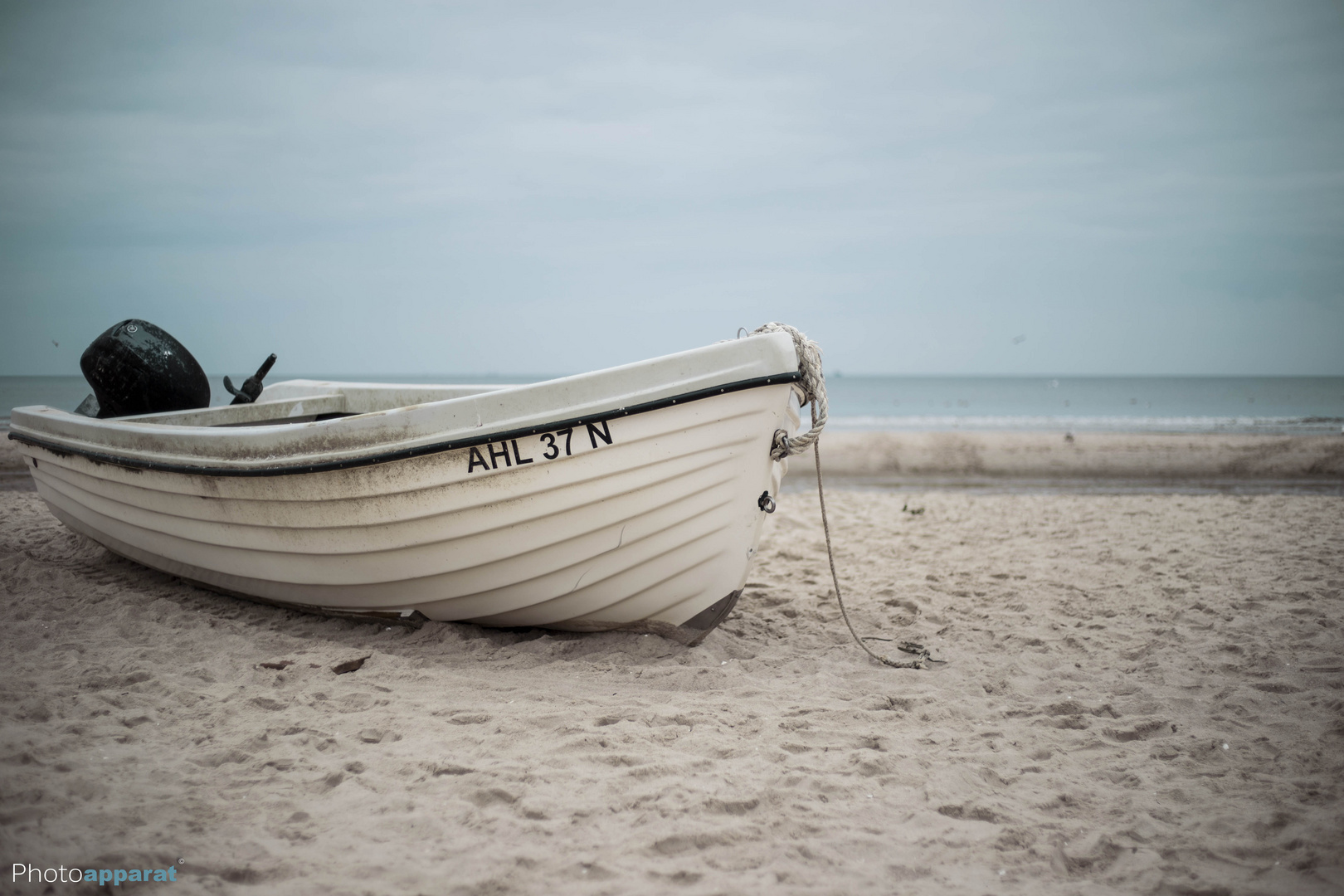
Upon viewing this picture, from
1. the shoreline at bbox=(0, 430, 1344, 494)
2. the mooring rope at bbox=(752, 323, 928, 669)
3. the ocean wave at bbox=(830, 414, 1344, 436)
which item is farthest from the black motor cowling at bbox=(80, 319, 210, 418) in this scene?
the ocean wave at bbox=(830, 414, 1344, 436)

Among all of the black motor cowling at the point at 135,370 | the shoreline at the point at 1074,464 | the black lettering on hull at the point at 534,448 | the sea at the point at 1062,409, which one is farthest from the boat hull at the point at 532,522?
the sea at the point at 1062,409

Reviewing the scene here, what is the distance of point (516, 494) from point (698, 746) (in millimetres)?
1214

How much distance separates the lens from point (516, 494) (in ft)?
9.89

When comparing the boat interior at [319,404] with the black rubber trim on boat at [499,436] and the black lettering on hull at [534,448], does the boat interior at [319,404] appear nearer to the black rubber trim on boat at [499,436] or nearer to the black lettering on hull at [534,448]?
the black rubber trim on boat at [499,436]

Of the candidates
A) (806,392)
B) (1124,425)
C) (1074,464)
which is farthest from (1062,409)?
(806,392)

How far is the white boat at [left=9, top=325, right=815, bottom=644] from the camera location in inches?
116

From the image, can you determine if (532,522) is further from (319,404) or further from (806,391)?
(319,404)

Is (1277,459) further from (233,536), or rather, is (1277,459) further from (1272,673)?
(233,536)

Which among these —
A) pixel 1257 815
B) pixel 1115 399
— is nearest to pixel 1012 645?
pixel 1257 815

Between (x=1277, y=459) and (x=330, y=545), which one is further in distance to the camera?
(x=1277, y=459)

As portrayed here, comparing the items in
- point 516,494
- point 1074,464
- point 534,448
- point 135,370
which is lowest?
point 1074,464

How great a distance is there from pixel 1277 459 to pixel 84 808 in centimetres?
1242

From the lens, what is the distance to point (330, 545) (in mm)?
3367

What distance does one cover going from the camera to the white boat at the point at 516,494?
295 centimetres
